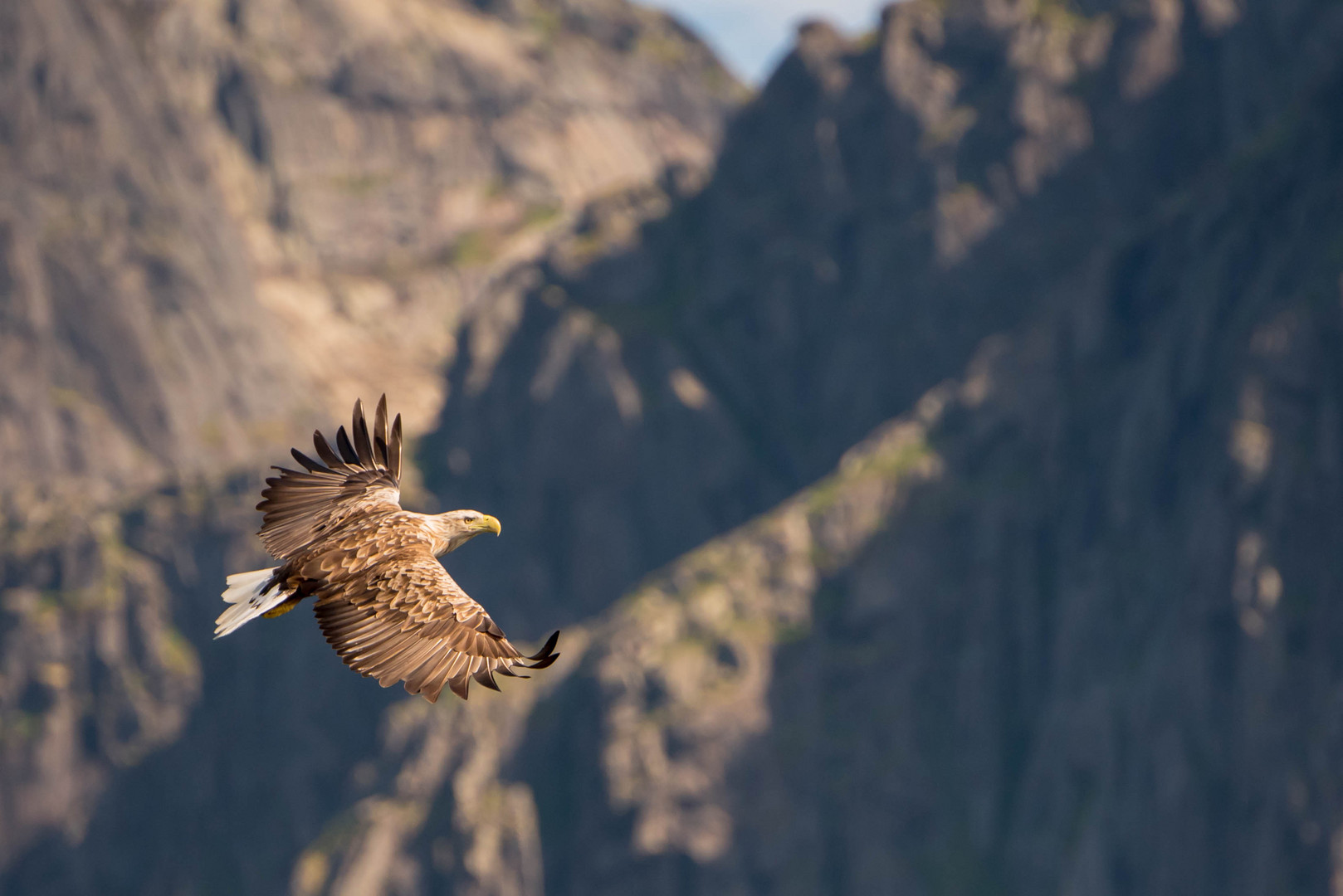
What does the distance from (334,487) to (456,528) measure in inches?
128

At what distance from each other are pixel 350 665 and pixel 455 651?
214cm

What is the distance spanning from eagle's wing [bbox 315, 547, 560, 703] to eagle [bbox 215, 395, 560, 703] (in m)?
0.02

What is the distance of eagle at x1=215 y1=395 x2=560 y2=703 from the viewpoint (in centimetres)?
3359

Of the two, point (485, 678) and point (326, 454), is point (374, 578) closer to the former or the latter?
point (485, 678)

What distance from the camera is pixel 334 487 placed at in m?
41.8

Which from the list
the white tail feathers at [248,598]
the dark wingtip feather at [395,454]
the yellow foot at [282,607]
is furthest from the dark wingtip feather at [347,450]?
the yellow foot at [282,607]

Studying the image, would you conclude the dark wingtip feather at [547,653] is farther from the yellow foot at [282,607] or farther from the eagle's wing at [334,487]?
the eagle's wing at [334,487]

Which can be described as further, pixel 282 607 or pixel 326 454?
pixel 326 454

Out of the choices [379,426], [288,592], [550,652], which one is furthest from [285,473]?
[550,652]

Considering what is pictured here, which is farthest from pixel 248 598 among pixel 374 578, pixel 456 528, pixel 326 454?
pixel 456 528

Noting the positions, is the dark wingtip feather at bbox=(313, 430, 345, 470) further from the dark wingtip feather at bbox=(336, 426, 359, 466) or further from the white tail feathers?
the white tail feathers

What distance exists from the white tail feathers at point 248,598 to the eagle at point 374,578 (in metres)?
0.04

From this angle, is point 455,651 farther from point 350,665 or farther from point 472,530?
point 472,530

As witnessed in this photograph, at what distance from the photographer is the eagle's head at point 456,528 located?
4016 centimetres
